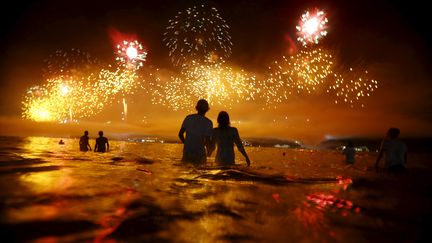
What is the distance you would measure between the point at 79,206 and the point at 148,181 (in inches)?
116

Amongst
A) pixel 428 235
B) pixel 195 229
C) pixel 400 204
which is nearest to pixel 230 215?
pixel 195 229

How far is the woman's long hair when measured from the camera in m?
10.1

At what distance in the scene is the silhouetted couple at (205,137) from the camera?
383 inches

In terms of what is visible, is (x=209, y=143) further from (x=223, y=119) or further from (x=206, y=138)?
(x=223, y=119)

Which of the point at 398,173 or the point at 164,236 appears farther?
the point at 398,173

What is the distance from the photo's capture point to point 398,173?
11.0m

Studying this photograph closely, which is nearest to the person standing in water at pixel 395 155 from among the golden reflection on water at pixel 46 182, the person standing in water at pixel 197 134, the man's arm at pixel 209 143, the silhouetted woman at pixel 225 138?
the silhouetted woman at pixel 225 138

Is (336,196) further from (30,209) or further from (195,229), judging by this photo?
(30,209)

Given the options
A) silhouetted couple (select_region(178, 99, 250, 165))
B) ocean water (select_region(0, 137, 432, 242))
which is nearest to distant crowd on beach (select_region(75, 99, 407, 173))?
silhouetted couple (select_region(178, 99, 250, 165))

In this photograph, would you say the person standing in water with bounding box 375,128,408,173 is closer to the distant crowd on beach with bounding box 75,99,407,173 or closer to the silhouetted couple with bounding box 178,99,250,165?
the distant crowd on beach with bounding box 75,99,407,173

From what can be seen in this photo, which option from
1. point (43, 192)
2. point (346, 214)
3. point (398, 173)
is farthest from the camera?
point (398, 173)

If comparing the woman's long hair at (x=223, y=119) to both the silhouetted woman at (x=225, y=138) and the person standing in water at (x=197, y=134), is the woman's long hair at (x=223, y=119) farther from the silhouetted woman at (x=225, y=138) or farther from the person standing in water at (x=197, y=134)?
the person standing in water at (x=197, y=134)

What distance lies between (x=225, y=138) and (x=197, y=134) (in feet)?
3.01

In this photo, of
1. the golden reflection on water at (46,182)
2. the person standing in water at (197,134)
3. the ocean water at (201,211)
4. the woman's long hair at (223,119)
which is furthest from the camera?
the woman's long hair at (223,119)
